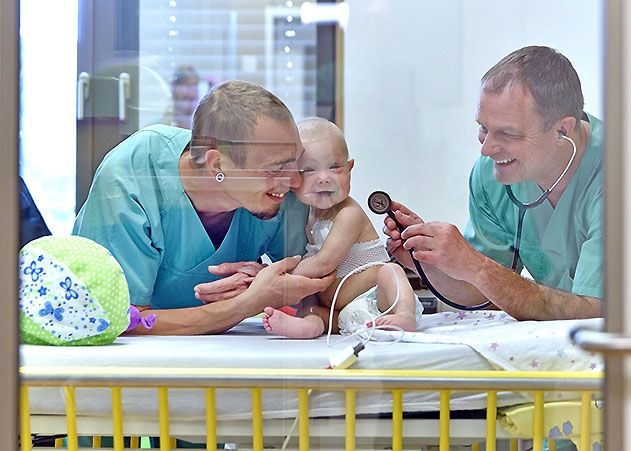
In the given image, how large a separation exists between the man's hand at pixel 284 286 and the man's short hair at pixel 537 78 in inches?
22.4

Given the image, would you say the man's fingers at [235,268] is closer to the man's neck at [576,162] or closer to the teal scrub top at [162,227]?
the teal scrub top at [162,227]

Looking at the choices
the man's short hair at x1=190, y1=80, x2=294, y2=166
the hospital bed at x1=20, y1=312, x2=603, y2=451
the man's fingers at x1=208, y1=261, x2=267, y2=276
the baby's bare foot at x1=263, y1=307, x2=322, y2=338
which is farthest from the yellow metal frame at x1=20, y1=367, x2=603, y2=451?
the man's short hair at x1=190, y1=80, x2=294, y2=166

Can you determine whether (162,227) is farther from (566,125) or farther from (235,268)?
(566,125)

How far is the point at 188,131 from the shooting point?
199 cm

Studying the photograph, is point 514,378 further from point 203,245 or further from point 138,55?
point 138,55

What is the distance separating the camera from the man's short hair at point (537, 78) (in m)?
2.03

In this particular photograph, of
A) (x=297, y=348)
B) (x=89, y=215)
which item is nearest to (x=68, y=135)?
(x=89, y=215)

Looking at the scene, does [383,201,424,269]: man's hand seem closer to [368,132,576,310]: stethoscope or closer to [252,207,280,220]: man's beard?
[368,132,576,310]: stethoscope

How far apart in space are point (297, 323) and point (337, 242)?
0.20 m

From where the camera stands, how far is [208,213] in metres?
2.03

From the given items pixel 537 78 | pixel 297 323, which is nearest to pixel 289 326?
pixel 297 323

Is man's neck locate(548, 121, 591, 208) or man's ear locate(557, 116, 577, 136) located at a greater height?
man's ear locate(557, 116, 577, 136)

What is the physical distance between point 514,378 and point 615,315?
1.55 ft

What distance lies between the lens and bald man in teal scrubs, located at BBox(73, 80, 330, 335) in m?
1.99
